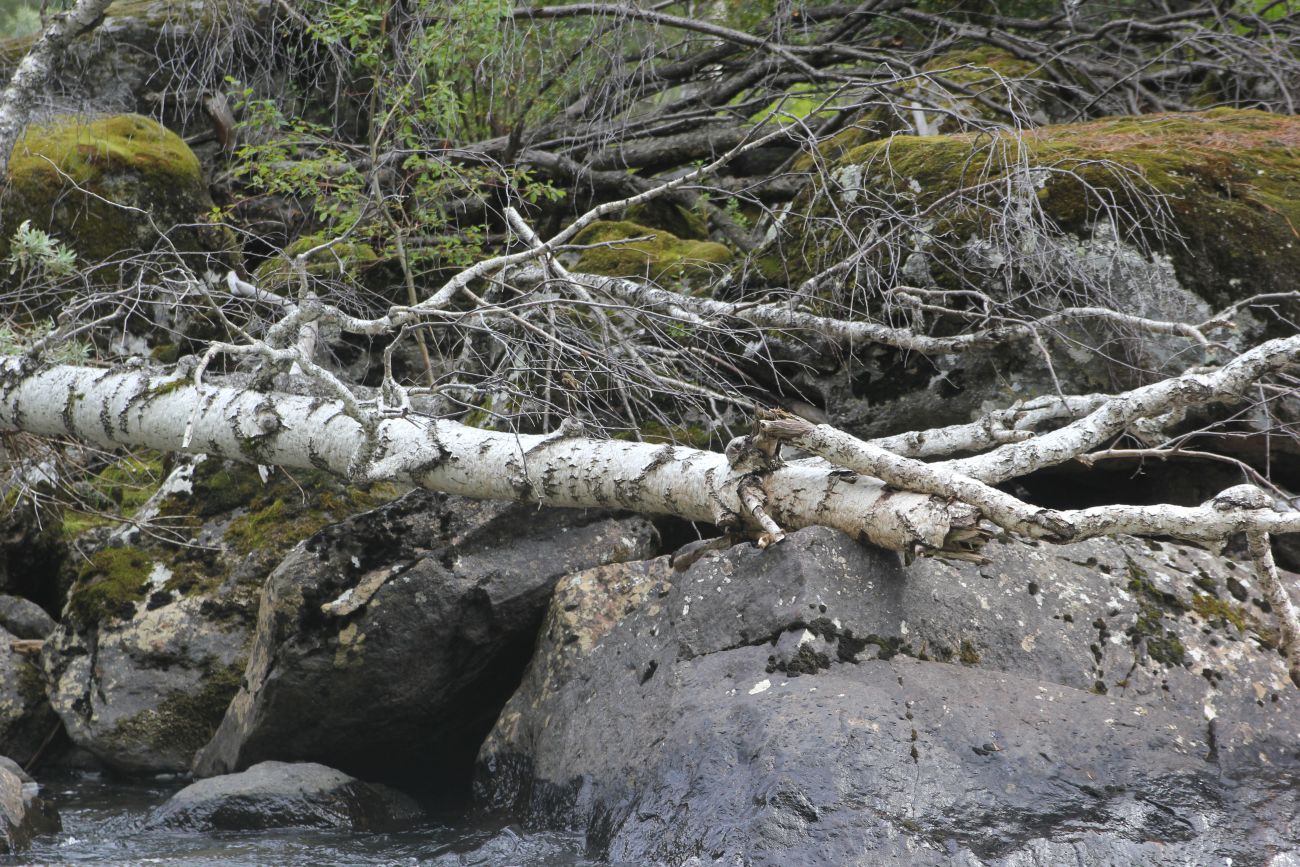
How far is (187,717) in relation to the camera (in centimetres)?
565

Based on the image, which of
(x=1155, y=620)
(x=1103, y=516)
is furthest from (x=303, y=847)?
(x=1155, y=620)

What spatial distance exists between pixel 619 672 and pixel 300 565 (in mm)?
1745

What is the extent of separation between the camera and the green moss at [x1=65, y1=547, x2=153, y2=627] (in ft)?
19.4

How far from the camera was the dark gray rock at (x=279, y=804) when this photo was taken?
452 centimetres

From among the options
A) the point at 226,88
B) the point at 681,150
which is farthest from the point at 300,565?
the point at 226,88

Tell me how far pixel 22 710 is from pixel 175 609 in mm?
959

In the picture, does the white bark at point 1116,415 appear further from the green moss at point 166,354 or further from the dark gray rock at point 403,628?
the green moss at point 166,354

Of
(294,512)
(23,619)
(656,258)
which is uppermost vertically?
(656,258)

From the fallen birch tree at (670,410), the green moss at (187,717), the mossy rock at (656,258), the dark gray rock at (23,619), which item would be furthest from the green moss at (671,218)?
the dark gray rock at (23,619)

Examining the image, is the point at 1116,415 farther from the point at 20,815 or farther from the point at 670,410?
the point at 20,815

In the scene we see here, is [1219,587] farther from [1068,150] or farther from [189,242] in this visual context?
[189,242]

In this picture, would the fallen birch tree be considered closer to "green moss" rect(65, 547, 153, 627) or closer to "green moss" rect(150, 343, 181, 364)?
"green moss" rect(65, 547, 153, 627)

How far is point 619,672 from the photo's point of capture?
4.26m

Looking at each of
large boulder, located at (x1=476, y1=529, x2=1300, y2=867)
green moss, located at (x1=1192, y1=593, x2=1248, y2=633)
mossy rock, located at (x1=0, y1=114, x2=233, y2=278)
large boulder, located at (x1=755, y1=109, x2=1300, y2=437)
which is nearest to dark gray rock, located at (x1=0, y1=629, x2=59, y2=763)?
large boulder, located at (x1=476, y1=529, x2=1300, y2=867)
